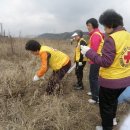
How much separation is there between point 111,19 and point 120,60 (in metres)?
0.49

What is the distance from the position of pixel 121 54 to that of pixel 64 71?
2.21 meters

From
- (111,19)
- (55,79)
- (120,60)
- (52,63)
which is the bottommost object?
(55,79)

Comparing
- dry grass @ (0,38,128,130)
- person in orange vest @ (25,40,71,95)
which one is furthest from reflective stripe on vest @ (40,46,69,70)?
dry grass @ (0,38,128,130)

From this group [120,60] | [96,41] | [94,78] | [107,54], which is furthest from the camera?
[94,78]

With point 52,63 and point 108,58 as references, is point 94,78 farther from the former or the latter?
point 108,58

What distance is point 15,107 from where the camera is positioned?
4.74 meters

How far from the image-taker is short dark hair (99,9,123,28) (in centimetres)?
379

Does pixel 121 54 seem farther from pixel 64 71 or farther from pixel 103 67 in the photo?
pixel 64 71

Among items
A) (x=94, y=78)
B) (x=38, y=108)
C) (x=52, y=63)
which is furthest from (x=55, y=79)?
(x=38, y=108)

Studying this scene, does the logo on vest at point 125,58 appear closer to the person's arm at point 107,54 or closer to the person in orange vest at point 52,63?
the person's arm at point 107,54

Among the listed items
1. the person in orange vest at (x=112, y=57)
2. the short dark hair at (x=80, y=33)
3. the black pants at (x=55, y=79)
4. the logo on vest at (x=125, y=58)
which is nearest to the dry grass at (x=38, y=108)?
the black pants at (x=55, y=79)

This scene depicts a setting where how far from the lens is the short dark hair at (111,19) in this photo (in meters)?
3.79

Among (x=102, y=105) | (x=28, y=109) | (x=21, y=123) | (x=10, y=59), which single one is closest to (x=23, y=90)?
(x=28, y=109)

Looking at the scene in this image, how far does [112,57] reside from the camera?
144 inches
